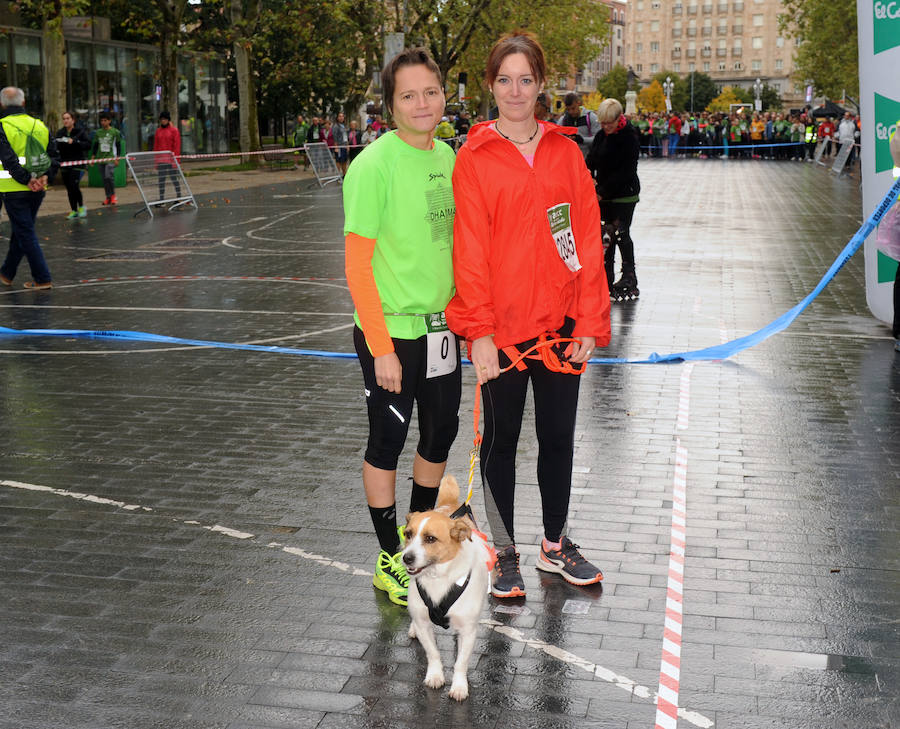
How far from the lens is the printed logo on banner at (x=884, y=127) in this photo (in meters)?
9.96

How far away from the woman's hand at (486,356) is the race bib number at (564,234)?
428 millimetres

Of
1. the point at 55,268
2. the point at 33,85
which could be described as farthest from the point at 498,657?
the point at 33,85

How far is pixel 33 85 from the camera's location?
34406mm

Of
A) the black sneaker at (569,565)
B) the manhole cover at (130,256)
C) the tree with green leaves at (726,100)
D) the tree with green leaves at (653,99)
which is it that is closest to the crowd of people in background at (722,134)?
the manhole cover at (130,256)

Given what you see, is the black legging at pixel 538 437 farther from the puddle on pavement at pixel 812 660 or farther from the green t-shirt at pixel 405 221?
the puddle on pavement at pixel 812 660

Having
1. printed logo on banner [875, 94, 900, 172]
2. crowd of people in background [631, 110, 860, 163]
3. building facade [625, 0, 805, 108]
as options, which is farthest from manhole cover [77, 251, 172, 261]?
building facade [625, 0, 805, 108]

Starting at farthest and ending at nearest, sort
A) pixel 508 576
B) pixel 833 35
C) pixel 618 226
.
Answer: pixel 833 35 → pixel 618 226 → pixel 508 576

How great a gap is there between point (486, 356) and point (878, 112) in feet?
24.0

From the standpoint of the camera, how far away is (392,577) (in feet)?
15.2

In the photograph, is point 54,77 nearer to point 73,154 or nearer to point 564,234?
point 73,154

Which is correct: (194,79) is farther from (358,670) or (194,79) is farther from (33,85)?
(358,670)

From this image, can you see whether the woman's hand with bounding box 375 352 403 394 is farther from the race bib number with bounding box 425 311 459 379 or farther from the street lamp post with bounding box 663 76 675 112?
the street lamp post with bounding box 663 76 675 112

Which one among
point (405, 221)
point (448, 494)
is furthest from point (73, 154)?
point (448, 494)

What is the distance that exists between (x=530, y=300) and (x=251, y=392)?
4.33 meters
